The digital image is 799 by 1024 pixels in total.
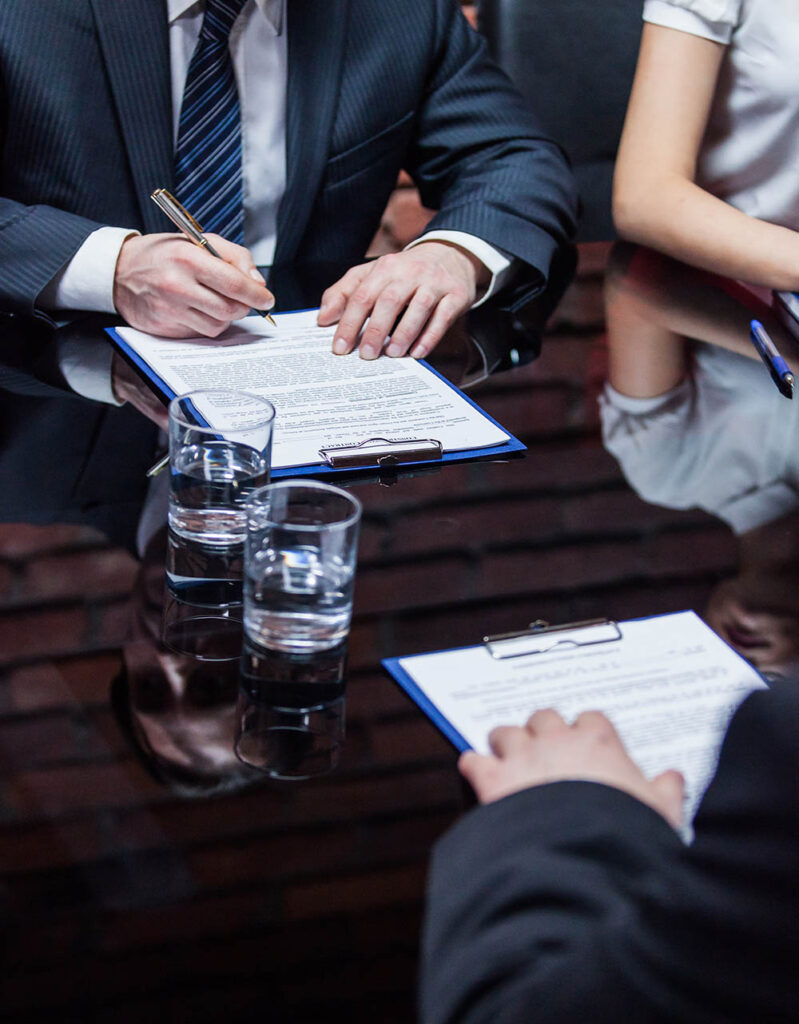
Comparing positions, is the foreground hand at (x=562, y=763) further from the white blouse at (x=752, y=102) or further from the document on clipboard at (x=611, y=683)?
the white blouse at (x=752, y=102)

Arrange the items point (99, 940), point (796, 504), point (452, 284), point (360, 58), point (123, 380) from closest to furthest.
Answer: point (99, 940)
point (796, 504)
point (123, 380)
point (452, 284)
point (360, 58)

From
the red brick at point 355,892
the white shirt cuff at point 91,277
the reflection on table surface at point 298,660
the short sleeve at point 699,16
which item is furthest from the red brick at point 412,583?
the short sleeve at point 699,16

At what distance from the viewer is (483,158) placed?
4.76 feet

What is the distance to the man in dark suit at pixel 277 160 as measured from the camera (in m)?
1.12

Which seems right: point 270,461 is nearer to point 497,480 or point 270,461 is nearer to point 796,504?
point 497,480

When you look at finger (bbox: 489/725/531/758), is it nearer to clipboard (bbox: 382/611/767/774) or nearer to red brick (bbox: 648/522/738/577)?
clipboard (bbox: 382/611/767/774)

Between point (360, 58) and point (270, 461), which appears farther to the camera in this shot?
point (360, 58)

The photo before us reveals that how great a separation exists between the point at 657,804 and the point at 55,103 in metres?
1.02

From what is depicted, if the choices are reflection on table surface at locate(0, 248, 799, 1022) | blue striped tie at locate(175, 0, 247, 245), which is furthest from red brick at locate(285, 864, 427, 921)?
blue striped tie at locate(175, 0, 247, 245)

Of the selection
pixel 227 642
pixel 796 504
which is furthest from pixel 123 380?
pixel 796 504

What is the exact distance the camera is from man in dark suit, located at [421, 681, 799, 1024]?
415mm

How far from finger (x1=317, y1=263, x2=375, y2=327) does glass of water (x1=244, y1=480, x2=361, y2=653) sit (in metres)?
0.50

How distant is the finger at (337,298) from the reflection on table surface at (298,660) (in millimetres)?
123

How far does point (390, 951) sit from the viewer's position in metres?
0.50
